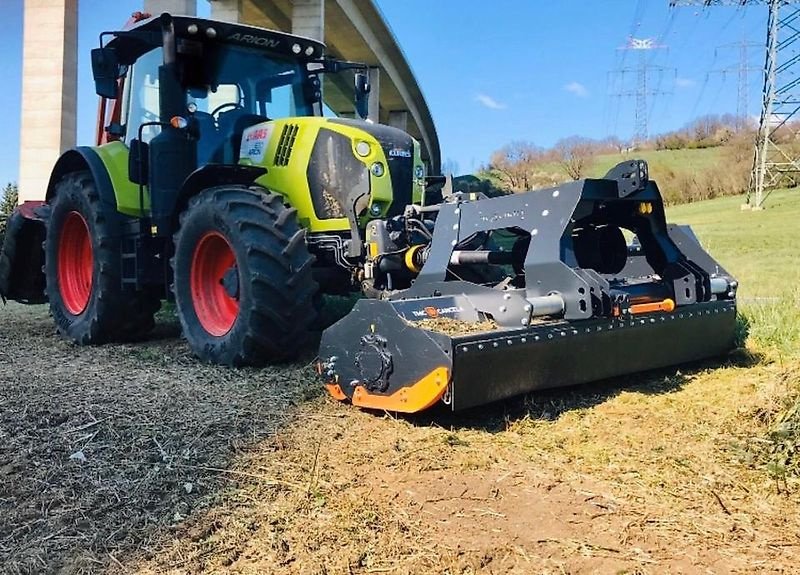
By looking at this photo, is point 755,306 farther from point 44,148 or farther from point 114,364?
point 44,148

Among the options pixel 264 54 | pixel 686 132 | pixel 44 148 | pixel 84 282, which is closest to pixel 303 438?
pixel 264 54

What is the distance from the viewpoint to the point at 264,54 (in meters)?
6.20

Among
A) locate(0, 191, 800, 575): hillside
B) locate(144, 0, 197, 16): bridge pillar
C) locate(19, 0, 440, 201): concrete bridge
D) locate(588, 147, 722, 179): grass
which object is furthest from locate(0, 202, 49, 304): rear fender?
locate(588, 147, 722, 179): grass

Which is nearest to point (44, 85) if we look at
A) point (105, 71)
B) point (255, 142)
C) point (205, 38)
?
point (105, 71)

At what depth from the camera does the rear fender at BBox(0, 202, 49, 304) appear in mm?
7496

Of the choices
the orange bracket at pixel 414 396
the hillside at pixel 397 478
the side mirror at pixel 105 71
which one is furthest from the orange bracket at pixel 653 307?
the side mirror at pixel 105 71

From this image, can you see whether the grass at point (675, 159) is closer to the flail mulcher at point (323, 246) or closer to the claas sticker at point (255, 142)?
the flail mulcher at point (323, 246)

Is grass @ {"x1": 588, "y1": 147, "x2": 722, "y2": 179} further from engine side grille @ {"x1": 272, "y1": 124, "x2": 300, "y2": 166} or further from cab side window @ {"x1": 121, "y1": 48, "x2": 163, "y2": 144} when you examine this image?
engine side grille @ {"x1": 272, "y1": 124, "x2": 300, "y2": 166}

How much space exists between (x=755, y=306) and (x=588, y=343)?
281 centimetres

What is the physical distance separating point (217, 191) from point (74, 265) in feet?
8.88

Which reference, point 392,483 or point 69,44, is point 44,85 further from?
point 392,483

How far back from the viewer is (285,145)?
17.9 feet

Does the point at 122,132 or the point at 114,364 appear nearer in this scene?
the point at 114,364

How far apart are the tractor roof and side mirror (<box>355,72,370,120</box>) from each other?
45 centimetres
